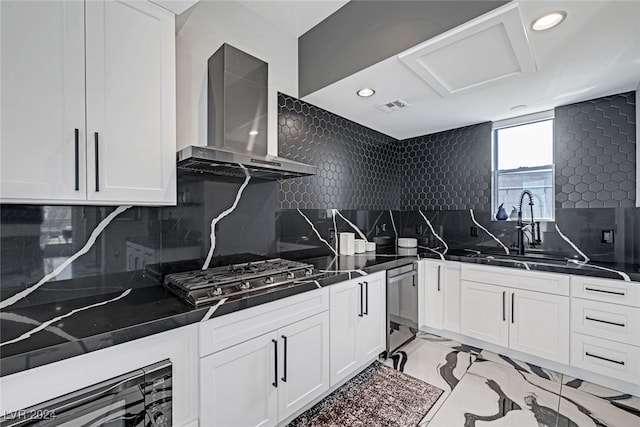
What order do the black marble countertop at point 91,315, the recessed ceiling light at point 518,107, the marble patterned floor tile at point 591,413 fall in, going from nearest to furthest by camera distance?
the black marble countertop at point 91,315
the marble patterned floor tile at point 591,413
the recessed ceiling light at point 518,107

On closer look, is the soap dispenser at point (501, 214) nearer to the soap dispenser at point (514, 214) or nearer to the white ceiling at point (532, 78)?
the soap dispenser at point (514, 214)

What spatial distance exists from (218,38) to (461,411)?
304 centimetres

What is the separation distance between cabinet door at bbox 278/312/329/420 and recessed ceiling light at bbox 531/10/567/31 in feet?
6.76

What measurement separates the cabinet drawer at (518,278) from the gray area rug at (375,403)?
107cm

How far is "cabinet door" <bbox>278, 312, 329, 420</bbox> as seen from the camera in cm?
156

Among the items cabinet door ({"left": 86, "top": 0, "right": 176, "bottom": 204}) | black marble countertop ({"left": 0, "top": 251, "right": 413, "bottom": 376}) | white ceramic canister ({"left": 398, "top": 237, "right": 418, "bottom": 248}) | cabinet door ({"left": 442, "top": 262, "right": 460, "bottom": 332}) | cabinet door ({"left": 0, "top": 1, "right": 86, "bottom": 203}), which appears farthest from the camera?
white ceramic canister ({"left": 398, "top": 237, "right": 418, "bottom": 248})

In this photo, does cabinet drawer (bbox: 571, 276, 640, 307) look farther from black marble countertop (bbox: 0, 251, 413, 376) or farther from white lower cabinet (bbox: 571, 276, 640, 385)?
black marble countertop (bbox: 0, 251, 413, 376)

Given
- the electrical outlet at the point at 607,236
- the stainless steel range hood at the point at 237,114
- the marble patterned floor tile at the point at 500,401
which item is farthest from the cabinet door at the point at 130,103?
the electrical outlet at the point at 607,236

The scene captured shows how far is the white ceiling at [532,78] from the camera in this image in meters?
1.47

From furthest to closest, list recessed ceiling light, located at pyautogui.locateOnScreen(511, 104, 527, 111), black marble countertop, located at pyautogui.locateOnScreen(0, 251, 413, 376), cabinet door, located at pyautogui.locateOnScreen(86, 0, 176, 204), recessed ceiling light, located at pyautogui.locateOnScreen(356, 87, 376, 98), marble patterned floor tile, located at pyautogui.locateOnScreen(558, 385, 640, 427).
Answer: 1. recessed ceiling light, located at pyautogui.locateOnScreen(511, 104, 527, 111)
2. recessed ceiling light, located at pyautogui.locateOnScreen(356, 87, 376, 98)
3. marble patterned floor tile, located at pyautogui.locateOnScreen(558, 385, 640, 427)
4. cabinet door, located at pyautogui.locateOnScreen(86, 0, 176, 204)
5. black marble countertop, located at pyautogui.locateOnScreen(0, 251, 413, 376)

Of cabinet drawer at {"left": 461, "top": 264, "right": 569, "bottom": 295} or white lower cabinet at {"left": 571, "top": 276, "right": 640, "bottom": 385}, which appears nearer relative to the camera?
white lower cabinet at {"left": 571, "top": 276, "right": 640, "bottom": 385}

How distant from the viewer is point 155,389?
1077 mm

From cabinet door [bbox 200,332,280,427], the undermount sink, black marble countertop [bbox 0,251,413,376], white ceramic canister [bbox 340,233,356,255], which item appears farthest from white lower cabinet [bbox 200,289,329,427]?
the undermount sink

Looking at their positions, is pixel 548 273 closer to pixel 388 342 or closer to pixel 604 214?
pixel 604 214
